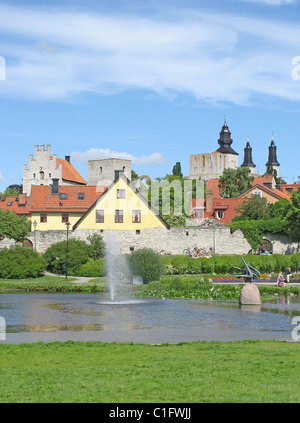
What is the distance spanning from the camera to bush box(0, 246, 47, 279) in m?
47.5

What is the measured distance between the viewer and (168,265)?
4984cm

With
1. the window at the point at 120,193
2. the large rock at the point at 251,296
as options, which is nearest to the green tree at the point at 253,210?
the window at the point at 120,193

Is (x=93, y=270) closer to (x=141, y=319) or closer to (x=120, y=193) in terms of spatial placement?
(x=120, y=193)

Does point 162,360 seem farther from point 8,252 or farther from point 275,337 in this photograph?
point 8,252

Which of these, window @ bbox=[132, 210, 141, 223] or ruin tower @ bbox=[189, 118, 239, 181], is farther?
ruin tower @ bbox=[189, 118, 239, 181]

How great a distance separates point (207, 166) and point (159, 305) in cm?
14053

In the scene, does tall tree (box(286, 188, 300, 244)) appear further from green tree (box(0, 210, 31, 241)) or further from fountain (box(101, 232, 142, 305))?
green tree (box(0, 210, 31, 241))

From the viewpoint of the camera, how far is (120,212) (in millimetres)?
61156

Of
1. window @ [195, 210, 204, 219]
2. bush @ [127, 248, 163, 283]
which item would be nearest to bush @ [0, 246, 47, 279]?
bush @ [127, 248, 163, 283]

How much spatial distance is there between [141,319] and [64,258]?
2443 cm

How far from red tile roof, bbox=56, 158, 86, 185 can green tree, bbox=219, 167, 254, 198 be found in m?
21.4

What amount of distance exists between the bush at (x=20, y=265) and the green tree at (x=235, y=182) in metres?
54.2

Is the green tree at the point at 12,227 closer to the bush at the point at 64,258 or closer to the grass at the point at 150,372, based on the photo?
the bush at the point at 64,258
